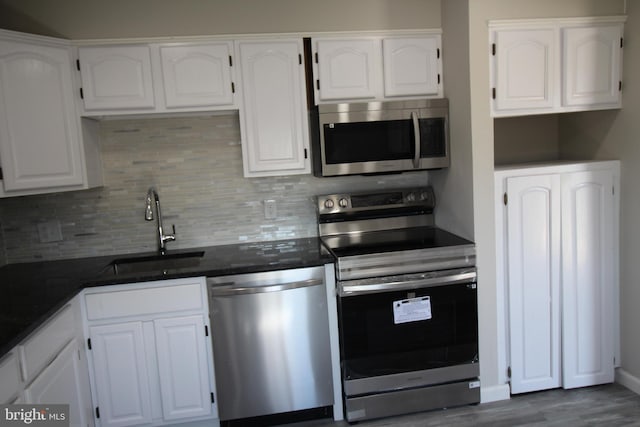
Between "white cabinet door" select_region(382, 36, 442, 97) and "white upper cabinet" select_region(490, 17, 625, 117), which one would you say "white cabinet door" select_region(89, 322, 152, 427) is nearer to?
"white cabinet door" select_region(382, 36, 442, 97)

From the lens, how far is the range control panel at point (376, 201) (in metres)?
2.97

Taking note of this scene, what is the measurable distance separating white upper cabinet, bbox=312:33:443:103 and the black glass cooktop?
2.78ft

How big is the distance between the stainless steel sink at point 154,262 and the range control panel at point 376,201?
2.82 feet

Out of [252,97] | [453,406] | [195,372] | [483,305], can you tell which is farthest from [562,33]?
[195,372]

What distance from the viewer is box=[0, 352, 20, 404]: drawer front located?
5.04 feet

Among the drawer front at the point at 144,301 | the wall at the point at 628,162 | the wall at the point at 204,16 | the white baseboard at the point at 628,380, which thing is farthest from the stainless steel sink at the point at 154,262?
the white baseboard at the point at 628,380

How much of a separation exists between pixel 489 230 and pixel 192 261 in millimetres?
1739

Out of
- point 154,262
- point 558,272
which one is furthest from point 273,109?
point 558,272

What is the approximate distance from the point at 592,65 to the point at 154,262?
2817 mm

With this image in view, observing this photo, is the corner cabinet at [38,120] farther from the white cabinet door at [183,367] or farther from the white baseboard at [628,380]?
the white baseboard at [628,380]

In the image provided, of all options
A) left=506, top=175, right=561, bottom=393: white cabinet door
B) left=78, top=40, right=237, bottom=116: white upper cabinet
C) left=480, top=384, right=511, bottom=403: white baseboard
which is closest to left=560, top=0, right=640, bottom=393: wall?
left=506, top=175, right=561, bottom=393: white cabinet door

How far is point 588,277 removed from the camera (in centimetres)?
267

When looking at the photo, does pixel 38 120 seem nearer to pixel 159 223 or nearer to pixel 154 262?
pixel 159 223

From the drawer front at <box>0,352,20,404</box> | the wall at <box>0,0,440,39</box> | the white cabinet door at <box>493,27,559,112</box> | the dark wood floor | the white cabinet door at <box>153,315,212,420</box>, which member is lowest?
the dark wood floor
